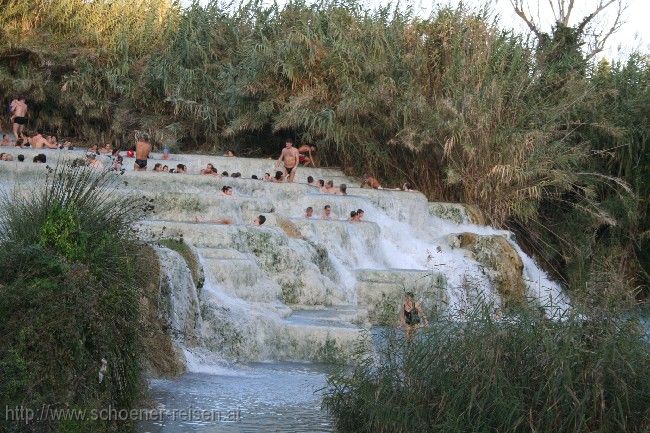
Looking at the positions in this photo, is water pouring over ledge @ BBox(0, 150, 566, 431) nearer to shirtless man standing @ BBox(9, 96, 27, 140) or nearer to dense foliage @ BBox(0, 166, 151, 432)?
dense foliage @ BBox(0, 166, 151, 432)

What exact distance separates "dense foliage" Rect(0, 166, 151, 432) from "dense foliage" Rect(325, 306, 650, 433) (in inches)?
71.3

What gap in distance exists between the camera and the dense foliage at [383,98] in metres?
22.6

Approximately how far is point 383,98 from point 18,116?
7.04 m

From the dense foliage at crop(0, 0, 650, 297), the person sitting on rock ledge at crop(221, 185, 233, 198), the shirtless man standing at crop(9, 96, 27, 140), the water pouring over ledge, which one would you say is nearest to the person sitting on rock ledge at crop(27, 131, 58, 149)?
the shirtless man standing at crop(9, 96, 27, 140)

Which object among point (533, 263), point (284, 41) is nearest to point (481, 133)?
point (533, 263)

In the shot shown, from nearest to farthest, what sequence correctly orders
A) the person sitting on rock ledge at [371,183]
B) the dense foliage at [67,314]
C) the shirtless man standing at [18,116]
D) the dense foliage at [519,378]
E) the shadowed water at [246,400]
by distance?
the dense foliage at [519,378], the dense foliage at [67,314], the shadowed water at [246,400], the person sitting on rock ledge at [371,183], the shirtless man standing at [18,116]

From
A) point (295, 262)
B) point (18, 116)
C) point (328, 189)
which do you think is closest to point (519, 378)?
point (295, 262)

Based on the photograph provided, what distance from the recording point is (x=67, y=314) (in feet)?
25.9

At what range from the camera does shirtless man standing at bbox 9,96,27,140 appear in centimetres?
2288

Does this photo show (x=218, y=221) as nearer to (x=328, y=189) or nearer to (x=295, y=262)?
(x=295, y=262)

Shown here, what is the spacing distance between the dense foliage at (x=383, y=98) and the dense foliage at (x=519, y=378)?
1407 cm

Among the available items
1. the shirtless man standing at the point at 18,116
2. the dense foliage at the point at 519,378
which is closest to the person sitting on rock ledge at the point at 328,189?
the shirtless man standing at the point at 18,116

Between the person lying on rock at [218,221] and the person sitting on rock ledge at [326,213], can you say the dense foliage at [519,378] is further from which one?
the person sitting on rock ledge at [326,213]

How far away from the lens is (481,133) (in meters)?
22.3
